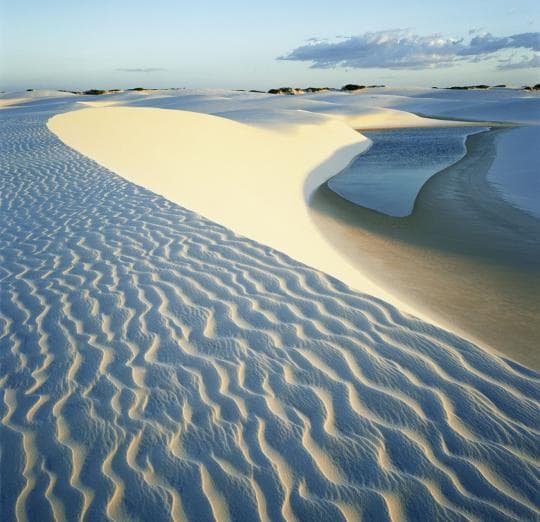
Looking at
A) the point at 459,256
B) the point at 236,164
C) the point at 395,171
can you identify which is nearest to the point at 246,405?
the point at 459,256

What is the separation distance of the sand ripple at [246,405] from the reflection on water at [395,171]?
6883 mm

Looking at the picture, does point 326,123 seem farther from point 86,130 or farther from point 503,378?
point 503,378

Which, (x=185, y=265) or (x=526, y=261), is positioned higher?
(x=185, y=265)

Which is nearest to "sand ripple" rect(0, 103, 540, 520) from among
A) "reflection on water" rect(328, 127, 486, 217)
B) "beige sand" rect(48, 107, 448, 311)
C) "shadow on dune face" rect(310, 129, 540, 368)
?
"shadow on dune face" rect(310, 129, 540, 368)

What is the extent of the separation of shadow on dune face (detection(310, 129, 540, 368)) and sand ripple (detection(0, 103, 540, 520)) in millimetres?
1624

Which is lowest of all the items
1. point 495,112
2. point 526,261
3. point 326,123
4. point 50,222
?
point 495,112

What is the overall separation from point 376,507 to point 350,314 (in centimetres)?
183

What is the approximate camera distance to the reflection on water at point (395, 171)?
11505mm

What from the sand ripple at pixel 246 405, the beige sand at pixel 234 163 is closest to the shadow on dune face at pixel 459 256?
the beige sand at pixel 234 163

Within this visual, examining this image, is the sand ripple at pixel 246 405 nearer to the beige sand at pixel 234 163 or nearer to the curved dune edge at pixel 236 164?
the curved dune edge at pixel 236 164

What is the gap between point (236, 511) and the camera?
231cm

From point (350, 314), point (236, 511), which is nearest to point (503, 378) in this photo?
point (350, 314)

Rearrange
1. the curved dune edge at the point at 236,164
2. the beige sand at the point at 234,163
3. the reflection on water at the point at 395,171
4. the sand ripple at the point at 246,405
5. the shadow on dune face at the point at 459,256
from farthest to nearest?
1. the reflection on water at the point at 395,171
2. the beige sand at the point at 234,163
3. the curved dune edge at the point at 236,164
4. the shadow on dune face at the point at 459,256
5. the sand ripple at the point at 246,405

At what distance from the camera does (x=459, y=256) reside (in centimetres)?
732
